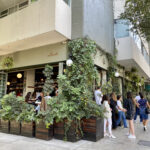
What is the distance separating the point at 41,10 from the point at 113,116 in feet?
20.2

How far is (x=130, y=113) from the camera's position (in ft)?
19.8

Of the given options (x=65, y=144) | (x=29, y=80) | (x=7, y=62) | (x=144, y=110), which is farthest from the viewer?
(x=29, y=80)

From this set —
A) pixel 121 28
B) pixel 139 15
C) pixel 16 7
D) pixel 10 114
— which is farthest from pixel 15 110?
pixel 139 15

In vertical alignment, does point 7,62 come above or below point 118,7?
below

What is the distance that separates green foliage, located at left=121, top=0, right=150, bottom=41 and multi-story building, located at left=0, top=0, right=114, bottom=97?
5.00ft

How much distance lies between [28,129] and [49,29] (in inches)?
167

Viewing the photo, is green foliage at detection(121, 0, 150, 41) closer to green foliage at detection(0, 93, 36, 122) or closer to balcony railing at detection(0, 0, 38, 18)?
balcony railing at detection(0, 0, 38, 18)

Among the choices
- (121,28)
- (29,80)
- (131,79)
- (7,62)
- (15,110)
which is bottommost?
(15,110)

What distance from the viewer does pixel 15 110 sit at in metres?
6.23

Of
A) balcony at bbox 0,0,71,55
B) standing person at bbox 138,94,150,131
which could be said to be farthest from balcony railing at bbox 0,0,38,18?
standing person at bbox 138,94,150,131

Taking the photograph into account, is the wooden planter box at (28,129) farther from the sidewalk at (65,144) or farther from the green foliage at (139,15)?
the green foliage at (139,15)

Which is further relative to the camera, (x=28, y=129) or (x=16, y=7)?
(x=16, y=7)

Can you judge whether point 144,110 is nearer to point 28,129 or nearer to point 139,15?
point 28,129

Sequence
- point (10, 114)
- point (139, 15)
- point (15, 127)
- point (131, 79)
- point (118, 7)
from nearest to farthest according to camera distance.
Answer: point (15, 127)
point (10, 114)
point (139, 15)
point (118, 7)
point (131, 79)
